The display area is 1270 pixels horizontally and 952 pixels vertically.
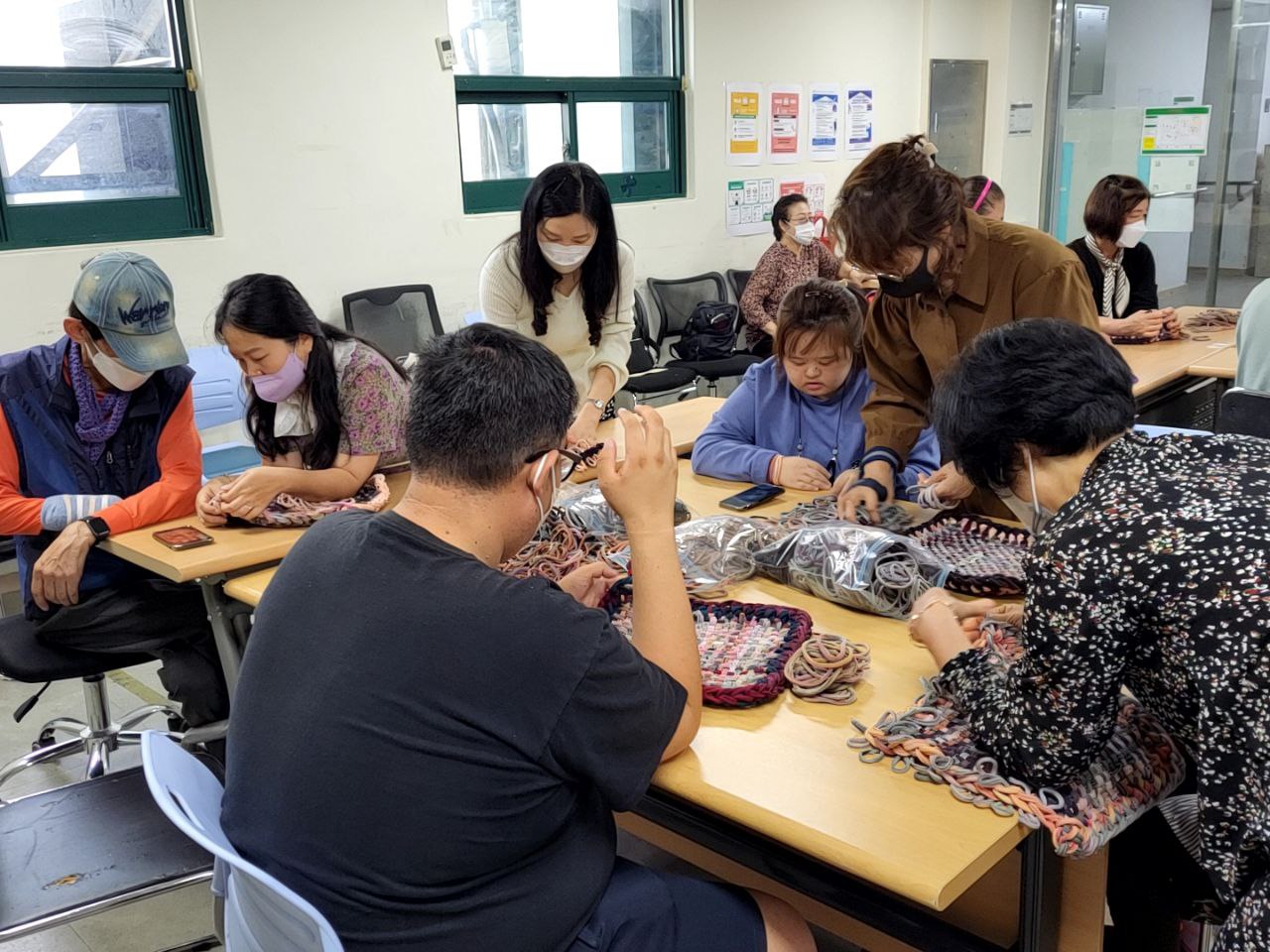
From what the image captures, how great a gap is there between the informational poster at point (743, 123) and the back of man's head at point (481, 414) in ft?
17.3

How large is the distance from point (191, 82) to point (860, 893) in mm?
4005

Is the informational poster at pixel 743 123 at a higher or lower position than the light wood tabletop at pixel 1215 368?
higher

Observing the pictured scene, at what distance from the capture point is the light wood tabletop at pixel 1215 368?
3.72 meters

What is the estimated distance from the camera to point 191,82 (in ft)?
13.9

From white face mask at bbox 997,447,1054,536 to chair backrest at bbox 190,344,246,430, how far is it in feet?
9.51

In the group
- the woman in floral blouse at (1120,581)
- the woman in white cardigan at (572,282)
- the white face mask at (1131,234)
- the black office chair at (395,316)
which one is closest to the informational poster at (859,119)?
the white face mask at (1131,234)

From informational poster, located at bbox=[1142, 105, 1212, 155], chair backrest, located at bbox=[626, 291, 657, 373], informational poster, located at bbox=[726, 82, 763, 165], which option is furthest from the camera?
informational poster, located at bbox=[1142, 105, 1212, 155]

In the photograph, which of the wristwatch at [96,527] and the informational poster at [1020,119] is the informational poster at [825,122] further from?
the wristwatch at [96,527]

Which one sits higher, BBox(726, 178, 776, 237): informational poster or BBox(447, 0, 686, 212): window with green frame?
BBox(447, 0, 686, 212): window with green frame

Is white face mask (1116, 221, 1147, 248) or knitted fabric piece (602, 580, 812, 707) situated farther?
white face mask (1116, 221, 1147, 248)

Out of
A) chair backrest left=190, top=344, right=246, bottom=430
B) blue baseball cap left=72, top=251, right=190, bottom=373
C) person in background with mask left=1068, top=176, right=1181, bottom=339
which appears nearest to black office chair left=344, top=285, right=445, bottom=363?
chair backrest left=190, top=344, right=246, bottom=430

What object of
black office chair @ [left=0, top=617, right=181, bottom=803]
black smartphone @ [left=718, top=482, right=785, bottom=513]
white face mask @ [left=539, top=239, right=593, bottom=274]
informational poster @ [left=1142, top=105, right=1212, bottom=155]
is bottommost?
black office chair @ [left=0, top=617, right=181, bottom=803]

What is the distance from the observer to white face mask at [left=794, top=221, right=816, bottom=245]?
584 cm

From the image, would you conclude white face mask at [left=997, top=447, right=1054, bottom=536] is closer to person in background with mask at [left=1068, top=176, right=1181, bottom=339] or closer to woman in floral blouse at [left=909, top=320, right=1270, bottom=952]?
woman in floral blouse at [left=909, top=320, right=1270, bottom=952]
